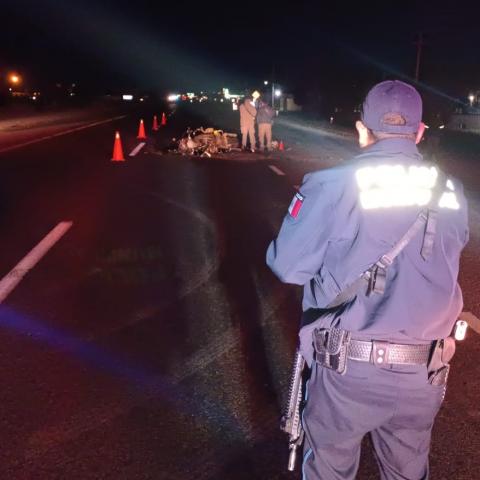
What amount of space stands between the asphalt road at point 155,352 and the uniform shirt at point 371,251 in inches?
56.6

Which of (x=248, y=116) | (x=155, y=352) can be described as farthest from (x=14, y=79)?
(x=155, y=352)

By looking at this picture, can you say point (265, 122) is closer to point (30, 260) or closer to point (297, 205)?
point (30, 260)

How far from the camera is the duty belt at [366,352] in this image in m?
2.10

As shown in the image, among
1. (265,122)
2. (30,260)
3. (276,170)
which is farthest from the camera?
(265,122)

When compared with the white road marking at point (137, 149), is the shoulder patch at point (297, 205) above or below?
above

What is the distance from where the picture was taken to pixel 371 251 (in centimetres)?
203

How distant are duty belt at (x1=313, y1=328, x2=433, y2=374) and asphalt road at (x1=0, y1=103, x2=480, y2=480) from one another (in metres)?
1.31

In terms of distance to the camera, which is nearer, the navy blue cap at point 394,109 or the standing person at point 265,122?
the navy blue cap at point 394,109

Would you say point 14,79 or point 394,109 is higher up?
point 394,109

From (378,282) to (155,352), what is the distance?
288cm

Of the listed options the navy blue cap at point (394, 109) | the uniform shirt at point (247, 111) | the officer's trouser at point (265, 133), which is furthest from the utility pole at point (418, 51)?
the navy blue cap at point (394, 109)

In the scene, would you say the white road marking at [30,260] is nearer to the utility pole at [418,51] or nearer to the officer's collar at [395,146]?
the officer's collar at [395,146]

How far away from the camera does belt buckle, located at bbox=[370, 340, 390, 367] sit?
2.09 metres

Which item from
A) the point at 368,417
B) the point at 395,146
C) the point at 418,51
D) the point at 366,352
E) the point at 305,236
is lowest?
the point at 368,417
